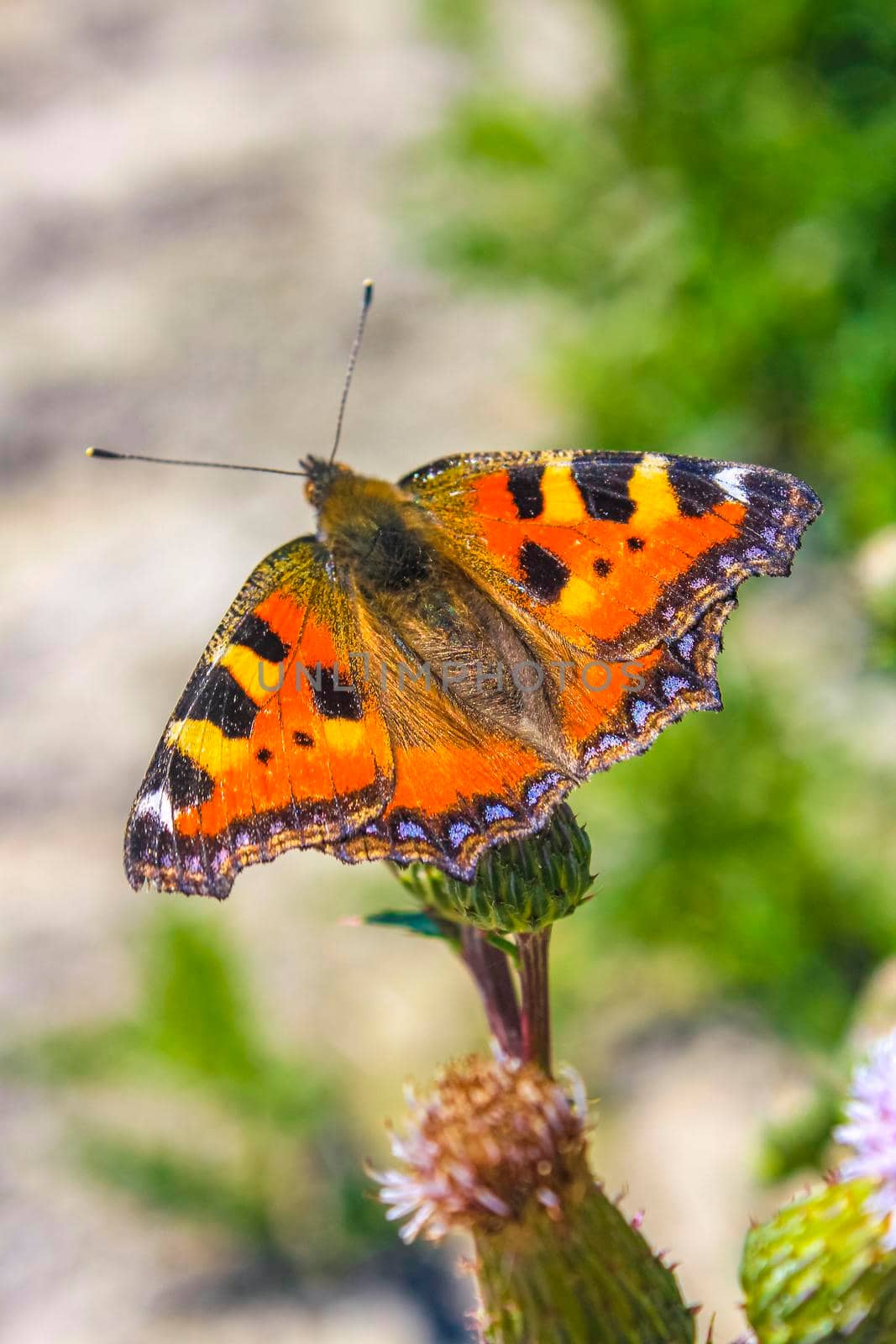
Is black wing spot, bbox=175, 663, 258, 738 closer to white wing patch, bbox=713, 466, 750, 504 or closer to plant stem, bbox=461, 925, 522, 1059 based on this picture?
plant stem, bbox=461, 925, 522, 1059

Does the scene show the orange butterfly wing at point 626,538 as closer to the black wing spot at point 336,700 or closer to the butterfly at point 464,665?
the butterfly at point 464,665

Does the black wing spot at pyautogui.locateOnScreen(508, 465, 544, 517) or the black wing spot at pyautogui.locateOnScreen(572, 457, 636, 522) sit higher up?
the black wing spot at pyautogui.locateOnScreen(508, 465, 544, 517)

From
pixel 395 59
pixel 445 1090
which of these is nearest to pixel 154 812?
pixel 445 1090

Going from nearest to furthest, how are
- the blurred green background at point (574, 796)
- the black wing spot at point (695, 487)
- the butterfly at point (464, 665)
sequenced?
1. the butterfly at point (464, 665)
2. the black wing spot at point (695, 487)
3. the blurred green background at point (574, 796)

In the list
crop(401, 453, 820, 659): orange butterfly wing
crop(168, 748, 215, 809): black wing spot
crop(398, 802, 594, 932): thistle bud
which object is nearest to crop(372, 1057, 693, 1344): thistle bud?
crop(398, 802, 594, 932): thistle bud

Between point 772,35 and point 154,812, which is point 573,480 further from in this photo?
point 772,35

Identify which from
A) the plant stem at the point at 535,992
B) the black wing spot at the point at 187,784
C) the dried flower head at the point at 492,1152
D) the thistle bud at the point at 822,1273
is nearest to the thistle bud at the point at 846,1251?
the thistle bud at the point at 822,1273
